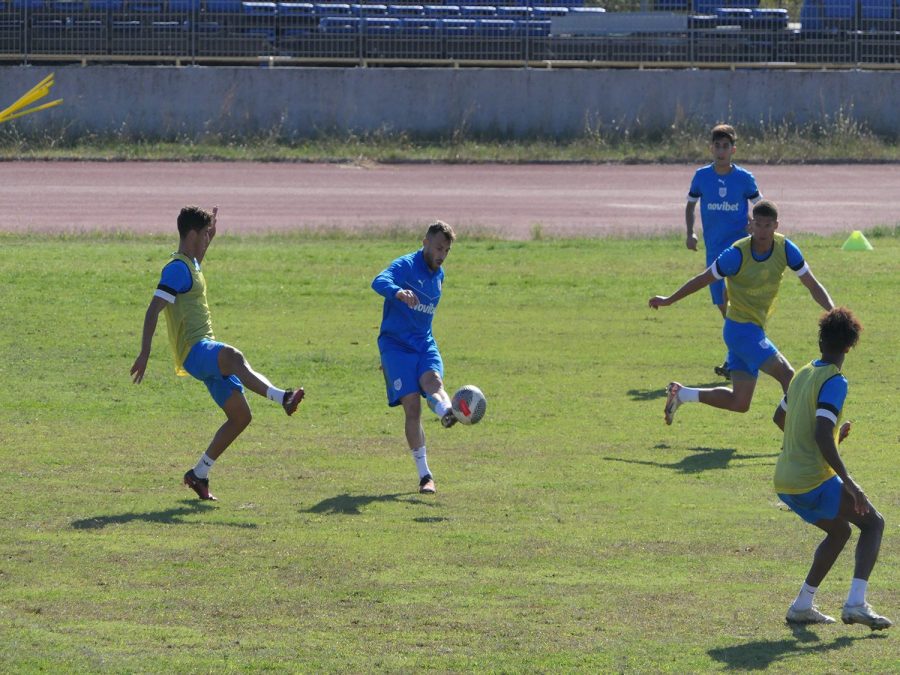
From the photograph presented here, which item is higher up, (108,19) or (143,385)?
(108,19)

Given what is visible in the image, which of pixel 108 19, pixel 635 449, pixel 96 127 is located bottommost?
pixel 635 449

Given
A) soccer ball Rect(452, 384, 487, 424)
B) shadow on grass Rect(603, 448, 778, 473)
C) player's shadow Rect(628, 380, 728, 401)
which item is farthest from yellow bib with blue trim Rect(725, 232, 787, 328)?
soccer ball Rect(452, 384, 487, 424)

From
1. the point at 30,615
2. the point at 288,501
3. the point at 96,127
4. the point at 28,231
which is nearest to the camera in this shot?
the point at 30,615

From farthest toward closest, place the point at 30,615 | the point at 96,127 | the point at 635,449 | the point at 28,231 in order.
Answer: the point at 96,127 → the point at 28,231 → the point at 635,449 → the point at 30,615

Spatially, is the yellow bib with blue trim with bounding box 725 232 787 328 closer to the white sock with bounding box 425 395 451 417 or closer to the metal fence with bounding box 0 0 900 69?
the white sock with bounding box 425 395 451 417

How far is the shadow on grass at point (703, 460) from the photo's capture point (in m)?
11.1

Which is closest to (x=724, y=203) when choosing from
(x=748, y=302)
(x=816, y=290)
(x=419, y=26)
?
(x=748, y=302)

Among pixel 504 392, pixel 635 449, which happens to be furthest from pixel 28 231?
pixel 635 449

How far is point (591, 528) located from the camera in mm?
9234

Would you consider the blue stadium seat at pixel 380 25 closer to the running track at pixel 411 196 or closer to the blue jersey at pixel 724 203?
the running track at pixel 411 196

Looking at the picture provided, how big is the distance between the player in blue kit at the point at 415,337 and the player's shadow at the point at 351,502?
0.24 m

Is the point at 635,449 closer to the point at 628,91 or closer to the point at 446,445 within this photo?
the point at 446,445

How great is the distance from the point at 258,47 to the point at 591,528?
30747mm

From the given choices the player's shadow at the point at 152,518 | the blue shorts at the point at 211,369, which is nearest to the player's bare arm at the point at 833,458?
the player's shadow at the point at 152,518
